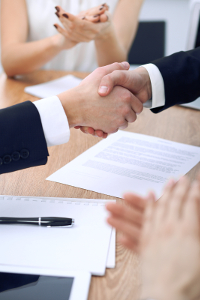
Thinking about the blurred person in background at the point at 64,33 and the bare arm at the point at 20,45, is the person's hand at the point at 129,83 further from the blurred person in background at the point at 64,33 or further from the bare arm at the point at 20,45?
the bare arm at the point at 20,45

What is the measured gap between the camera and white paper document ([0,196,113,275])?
408 mm

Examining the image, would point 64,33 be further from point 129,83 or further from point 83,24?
point 129,83

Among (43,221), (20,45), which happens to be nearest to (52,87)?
(20,45)

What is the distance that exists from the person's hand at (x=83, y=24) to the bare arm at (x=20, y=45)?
0.11 m

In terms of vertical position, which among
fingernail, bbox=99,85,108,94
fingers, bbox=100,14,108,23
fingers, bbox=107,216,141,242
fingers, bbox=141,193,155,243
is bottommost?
fingernail, bbox=99,85,108,94

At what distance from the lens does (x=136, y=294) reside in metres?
0.37

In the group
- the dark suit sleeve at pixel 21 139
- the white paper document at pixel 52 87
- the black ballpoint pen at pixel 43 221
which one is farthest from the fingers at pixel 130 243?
the white paper document at pixel 52 87

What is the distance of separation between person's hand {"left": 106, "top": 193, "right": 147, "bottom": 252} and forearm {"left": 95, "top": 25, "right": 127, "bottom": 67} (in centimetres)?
107

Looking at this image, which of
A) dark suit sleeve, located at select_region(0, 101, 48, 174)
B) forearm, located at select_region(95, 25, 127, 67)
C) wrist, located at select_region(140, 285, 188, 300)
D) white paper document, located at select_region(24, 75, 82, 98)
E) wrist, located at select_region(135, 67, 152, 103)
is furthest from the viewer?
forearm, located at select_region(95, 25, 127, 67)

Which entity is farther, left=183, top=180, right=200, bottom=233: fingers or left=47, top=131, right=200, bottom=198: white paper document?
left=47, top=131, right=200, bottom=198: white paper document

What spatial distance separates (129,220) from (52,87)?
0.90 m

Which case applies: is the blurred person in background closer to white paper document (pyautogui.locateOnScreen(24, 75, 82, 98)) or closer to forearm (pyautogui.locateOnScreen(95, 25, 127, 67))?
forearm (pyautogui.locateOnScreen(95, 25, 127, 67))

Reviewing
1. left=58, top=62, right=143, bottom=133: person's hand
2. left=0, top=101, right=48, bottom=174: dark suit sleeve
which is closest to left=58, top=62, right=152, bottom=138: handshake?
left=58, top=62, right=143, bottom=133: person's hand

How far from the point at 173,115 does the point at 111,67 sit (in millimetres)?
305
